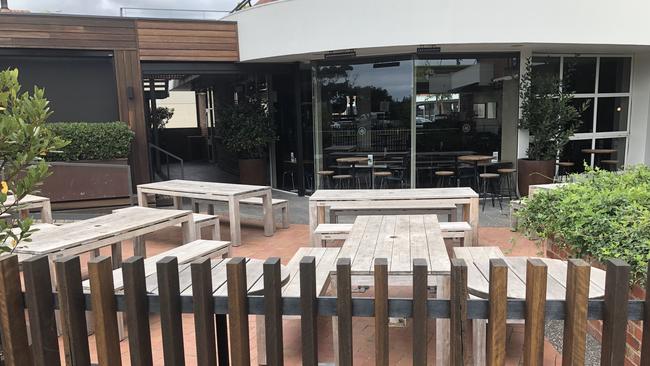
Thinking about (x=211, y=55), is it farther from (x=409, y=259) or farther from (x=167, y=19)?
(x=409, y=259)

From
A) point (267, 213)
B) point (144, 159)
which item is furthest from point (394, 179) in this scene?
point (144, 159)

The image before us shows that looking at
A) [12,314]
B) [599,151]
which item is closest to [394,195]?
[12,314]

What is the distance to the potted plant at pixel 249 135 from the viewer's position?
9.85 meters

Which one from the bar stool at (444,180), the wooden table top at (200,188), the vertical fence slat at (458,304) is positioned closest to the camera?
the vertical fence slat at (458,304)

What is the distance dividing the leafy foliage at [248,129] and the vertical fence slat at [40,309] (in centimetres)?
818

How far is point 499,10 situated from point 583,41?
147cm

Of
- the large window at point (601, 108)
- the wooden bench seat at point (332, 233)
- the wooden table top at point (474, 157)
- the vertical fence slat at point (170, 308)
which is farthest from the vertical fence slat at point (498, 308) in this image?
the large window at point (601, 108)

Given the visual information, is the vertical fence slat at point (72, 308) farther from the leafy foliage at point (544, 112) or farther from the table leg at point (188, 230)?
the leafy foliage at point (544, 112)

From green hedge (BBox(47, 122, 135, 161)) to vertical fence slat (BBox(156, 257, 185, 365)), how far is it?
686 cm

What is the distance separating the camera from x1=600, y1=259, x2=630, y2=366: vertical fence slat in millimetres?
1479

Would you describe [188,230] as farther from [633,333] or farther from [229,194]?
[633,333]

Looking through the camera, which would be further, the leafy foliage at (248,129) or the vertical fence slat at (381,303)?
the leafy foliage at (248,129)

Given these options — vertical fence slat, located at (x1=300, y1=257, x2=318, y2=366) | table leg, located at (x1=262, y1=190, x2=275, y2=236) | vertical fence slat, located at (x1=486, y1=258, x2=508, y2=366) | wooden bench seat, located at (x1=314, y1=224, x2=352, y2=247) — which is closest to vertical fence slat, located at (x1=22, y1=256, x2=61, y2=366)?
vertical fence slat, located at (x1=300, y1=257, x2=318, y2=366)

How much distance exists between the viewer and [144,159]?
28.4 feet
